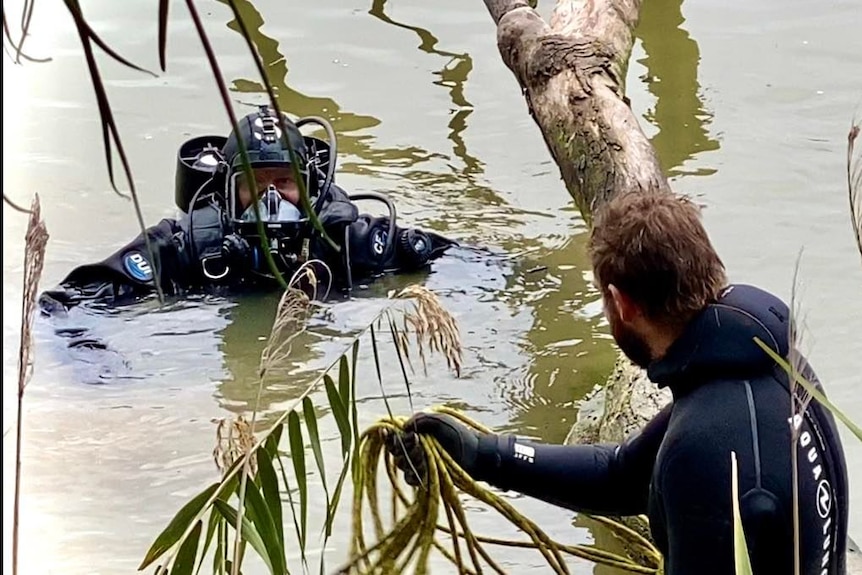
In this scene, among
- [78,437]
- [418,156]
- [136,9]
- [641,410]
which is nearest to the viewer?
[641,410]

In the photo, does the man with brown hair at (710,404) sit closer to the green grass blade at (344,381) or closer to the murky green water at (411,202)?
the green grass blade at (344,381)

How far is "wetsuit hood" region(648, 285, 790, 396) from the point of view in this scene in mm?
2031

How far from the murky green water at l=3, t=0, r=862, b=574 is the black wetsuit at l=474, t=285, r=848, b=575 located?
1617mm

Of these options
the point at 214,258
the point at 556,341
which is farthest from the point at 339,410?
the point at 214,258

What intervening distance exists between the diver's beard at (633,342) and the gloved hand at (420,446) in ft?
1.30

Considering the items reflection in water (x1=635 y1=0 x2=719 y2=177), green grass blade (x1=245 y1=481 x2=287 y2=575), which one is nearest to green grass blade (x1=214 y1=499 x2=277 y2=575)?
green grass blade (x1=245 y1=481 x2=287 y2=575)

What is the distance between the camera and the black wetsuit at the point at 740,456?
6.47 ft

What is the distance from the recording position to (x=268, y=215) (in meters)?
4.89

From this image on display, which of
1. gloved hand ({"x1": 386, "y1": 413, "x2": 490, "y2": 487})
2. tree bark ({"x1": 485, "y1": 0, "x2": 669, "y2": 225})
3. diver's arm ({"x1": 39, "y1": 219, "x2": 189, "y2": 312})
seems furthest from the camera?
diver's arm ({"x1": 39, "y1": 219, "x2": 189, "y2": 312})

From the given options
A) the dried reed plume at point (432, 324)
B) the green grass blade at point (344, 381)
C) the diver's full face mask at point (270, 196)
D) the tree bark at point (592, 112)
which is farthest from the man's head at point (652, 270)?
the diver's full face mask at point (270, 196)

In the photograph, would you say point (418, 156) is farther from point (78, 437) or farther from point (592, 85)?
point (78, 437)

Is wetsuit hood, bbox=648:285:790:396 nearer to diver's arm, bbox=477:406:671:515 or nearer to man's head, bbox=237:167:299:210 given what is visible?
diver's arm, bbox=477:406:671:515

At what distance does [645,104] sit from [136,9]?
368 cm

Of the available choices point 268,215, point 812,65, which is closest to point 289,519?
point 268,215
